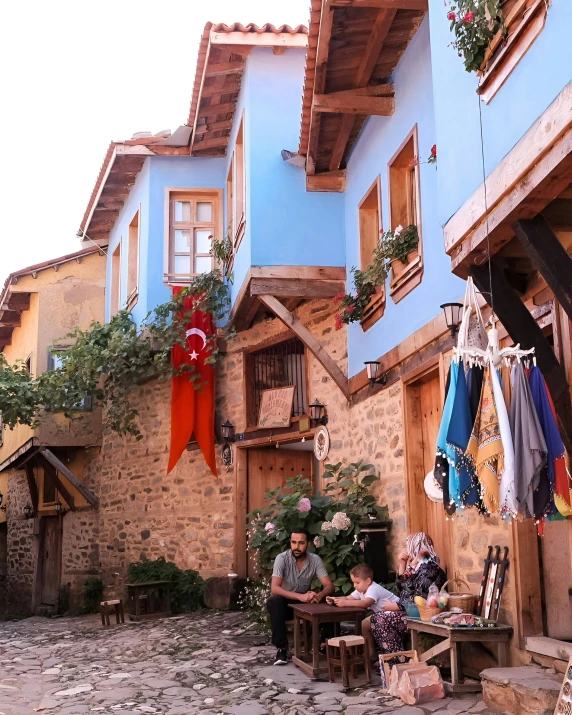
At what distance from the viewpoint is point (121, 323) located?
44.8 ft

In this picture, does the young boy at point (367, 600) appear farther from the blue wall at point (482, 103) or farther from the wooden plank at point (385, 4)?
the wooden plank at point (385, 4)

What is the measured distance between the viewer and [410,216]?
838cm

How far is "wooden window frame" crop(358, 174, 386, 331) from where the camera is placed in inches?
350

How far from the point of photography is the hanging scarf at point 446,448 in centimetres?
476

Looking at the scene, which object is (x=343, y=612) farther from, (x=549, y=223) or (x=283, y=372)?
(x=283, y=372)

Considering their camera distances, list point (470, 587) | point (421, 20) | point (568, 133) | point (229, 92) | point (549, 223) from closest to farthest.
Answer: point (568, 133) → point (549, 223) → point (470, 587) → point (421, 20) → point (229, 92)

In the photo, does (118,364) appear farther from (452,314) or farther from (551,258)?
(551,258)

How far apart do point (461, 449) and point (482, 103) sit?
2.01 m

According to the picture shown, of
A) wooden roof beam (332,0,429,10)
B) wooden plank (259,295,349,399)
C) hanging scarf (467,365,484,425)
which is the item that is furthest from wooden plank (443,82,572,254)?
wooden plank (259,295,349,399)

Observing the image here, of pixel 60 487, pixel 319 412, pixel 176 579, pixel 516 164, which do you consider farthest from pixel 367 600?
pixel 60 487

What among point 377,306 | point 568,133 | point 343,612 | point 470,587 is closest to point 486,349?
point 568,133

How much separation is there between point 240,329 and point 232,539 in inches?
115

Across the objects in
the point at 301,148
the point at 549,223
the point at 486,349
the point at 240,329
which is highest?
the point at 301,148

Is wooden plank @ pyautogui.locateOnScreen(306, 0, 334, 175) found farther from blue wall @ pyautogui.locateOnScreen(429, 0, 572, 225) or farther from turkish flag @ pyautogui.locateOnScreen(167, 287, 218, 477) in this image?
turkish flag @ pyautogui.locateOnScreen(167, 287, 218, 477)
